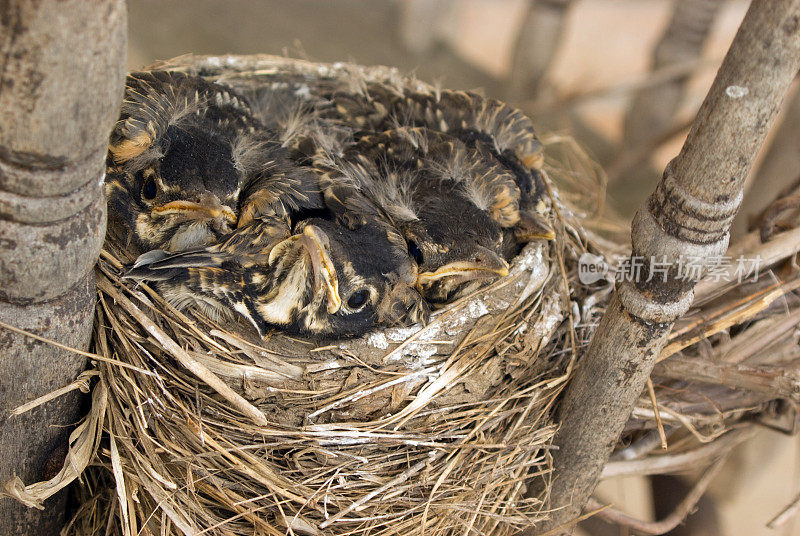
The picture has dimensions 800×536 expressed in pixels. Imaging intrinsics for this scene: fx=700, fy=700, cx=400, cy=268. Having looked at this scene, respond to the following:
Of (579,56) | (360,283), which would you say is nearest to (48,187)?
(360,283)

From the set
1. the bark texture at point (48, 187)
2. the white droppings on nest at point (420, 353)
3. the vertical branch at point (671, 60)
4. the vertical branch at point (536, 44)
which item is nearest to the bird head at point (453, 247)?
the white droppings on nest at point (420, 353)

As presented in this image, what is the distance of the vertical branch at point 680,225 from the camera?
755 millimetres

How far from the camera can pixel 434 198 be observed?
1.33m

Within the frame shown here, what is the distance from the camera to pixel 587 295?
4.76 ft

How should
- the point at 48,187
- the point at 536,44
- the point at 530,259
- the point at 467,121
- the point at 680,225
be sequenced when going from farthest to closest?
the point at 536,44, the point at 467,121, the point at 530,259, the point at 680,225, the point at 48,187

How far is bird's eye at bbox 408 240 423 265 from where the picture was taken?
1.24 meters

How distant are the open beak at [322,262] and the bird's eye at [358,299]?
75mm

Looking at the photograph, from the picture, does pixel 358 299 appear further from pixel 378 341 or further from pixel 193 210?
pixel 193 210

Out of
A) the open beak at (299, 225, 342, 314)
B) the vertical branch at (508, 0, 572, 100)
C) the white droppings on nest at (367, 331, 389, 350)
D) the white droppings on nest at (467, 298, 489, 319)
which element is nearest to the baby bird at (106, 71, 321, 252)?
the open beak at (299, 225, 342, 314)

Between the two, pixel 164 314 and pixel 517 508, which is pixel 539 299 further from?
pixel 164 314

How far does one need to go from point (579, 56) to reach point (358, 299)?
4.10 m

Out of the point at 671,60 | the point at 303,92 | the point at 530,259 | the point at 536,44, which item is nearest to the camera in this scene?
the point at 530,259

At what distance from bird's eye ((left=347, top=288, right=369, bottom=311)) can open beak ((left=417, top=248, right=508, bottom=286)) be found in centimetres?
13
